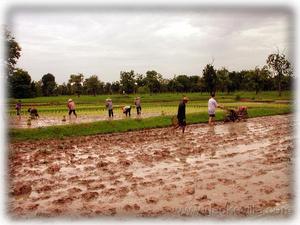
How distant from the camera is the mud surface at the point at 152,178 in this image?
7621 mm

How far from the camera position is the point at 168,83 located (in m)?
103

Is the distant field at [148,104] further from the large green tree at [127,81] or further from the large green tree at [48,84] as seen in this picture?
the large green tree at [48,84]

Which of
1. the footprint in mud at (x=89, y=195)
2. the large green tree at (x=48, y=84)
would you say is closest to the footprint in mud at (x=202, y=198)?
the footprint in mud at (x=89, y=195)

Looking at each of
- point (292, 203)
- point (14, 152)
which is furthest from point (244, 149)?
point (14, 152)

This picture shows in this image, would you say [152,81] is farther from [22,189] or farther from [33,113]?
[22,189]

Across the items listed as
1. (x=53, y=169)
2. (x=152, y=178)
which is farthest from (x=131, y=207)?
(x=53, y=169)

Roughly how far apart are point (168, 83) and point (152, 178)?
308ft

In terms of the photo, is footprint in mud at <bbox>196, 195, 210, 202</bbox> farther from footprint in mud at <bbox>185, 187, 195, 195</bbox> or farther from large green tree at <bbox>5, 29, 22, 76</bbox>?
large green tree at <bbox>5, 29, 22, 76</bbox>

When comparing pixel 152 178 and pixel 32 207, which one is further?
pixel 152 178

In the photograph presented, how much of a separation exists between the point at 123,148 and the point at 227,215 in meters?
8.34

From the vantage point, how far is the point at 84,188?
909cm

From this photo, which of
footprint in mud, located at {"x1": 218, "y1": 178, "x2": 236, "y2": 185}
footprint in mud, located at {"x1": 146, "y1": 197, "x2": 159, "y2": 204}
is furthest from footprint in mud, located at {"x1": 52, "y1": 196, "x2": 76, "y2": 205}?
footprint in mud, located at {"x1": 218, "y1": 178, "x2": 236, "y2": 185}

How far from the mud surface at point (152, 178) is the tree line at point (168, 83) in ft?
154

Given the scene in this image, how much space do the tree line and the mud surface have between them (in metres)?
46.8
